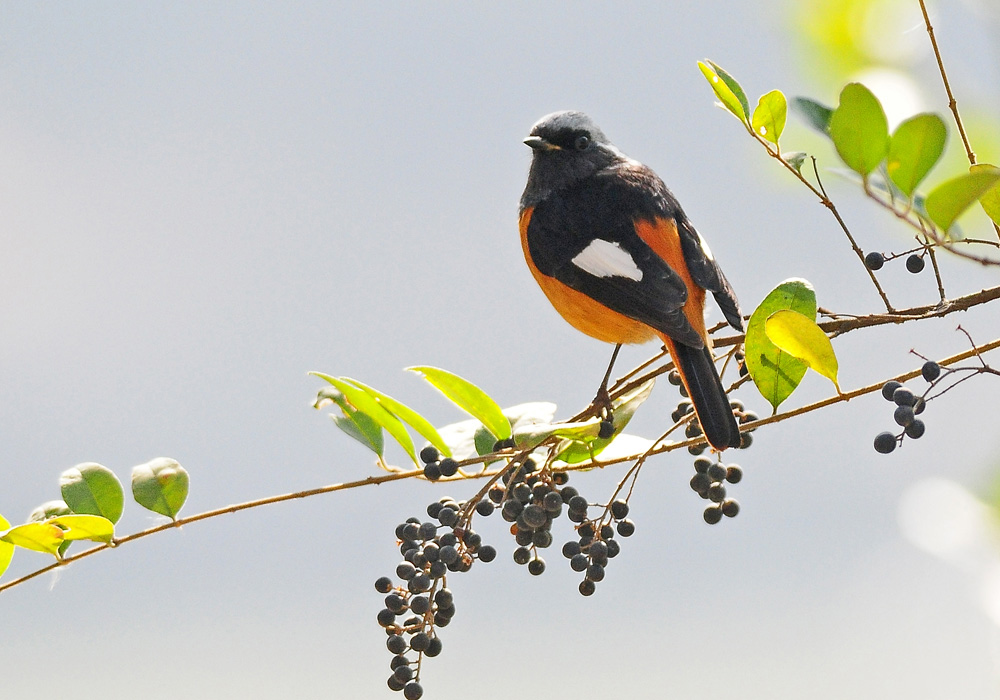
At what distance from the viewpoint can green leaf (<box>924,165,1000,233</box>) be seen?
66 centimetres

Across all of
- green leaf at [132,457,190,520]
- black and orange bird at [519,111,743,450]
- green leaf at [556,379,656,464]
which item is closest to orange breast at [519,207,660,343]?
black and orange bird at [519,111,743,450]

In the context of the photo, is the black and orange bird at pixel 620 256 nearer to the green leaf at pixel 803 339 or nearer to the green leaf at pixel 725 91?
the green leaf at pixel 803 339

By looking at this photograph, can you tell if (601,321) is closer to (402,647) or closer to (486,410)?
(486,410)

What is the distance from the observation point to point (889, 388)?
0.91m

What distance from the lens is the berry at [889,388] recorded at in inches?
35.1

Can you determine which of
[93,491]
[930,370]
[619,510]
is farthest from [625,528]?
[93,491]

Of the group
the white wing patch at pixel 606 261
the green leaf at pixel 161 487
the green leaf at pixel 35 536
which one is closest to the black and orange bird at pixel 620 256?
the white wing patch at pixel 606 261

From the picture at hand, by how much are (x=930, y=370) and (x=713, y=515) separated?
1.16 ft

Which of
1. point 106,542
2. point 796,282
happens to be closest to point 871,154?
point 796,282

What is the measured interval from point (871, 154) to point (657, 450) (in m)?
0.35

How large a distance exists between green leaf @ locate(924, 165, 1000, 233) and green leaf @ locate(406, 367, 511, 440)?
44 cm

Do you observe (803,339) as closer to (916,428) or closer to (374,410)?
(916,428)

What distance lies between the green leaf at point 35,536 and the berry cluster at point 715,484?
707 mm

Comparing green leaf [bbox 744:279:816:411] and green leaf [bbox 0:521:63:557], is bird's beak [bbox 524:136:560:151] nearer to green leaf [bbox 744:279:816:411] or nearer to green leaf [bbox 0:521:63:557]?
green leaf [bbox 744:279:816:411]
